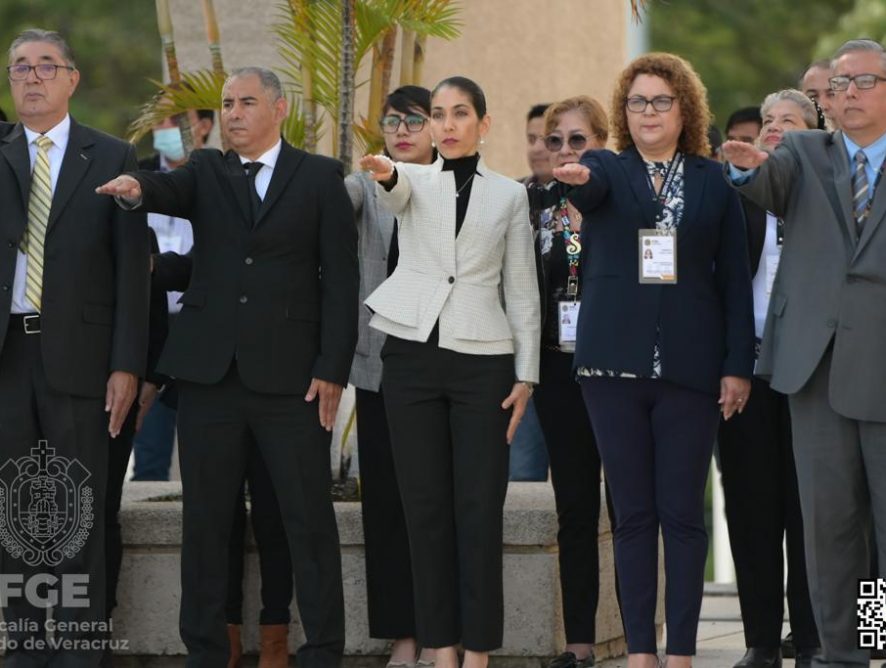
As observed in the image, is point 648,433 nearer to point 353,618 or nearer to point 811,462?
point 811,462

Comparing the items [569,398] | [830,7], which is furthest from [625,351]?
[830,7]

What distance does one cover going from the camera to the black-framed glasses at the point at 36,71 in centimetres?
648

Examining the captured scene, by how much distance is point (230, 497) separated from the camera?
646cm

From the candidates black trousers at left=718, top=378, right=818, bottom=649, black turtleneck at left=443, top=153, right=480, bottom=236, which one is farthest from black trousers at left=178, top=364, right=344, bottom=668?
black trousers at left=718, top=378, right=818, bottom=649

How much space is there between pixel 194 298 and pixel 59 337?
1.62 feet

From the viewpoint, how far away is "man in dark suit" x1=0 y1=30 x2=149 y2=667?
6.37 m

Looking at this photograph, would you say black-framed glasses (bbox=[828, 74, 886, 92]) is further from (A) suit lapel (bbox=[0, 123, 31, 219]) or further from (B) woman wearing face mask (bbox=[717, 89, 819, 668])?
(A) suit lapel (bbox=[0, 123, 31, 219])

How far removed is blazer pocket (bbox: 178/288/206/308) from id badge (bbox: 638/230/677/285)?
1561 mm

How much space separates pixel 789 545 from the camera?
6.73m

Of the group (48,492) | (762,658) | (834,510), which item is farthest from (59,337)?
(762,658)

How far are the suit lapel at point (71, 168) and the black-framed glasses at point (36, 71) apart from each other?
0.22m

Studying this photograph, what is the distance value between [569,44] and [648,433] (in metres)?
4.47

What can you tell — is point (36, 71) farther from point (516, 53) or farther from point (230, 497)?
point (516, 53)

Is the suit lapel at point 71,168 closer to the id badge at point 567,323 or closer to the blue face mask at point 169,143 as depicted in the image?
the id badge at point 567,323
